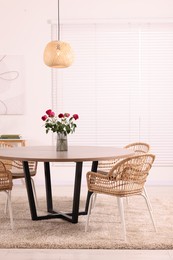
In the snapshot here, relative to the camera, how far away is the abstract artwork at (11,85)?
21.9ft

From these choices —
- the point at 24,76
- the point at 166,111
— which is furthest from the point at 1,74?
the point at 166,111

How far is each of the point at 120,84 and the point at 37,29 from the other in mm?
1463

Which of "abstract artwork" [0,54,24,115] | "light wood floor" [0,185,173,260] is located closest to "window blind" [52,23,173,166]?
"abstract artwork" [0,54,24,115]

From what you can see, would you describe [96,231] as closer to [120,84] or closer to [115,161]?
A: [115,161]

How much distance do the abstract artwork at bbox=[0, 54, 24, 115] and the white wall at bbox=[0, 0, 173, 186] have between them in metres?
0.07

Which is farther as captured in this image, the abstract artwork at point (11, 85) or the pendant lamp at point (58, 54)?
the abstract artwork at point (11, 85)

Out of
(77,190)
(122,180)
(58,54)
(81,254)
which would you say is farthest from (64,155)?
(58,54)

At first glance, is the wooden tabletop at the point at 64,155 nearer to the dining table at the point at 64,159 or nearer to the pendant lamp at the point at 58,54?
the dining table at the point at 64,159

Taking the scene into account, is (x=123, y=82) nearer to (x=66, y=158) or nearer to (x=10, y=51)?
(x=10, y=51)

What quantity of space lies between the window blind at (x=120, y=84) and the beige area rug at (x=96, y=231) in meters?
1.82

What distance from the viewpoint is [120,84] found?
6688mm

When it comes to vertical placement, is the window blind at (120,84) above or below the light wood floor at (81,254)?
above

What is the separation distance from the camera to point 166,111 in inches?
263

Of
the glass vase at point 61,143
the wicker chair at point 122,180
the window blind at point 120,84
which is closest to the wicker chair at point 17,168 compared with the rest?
the glass vase at point 61,143
